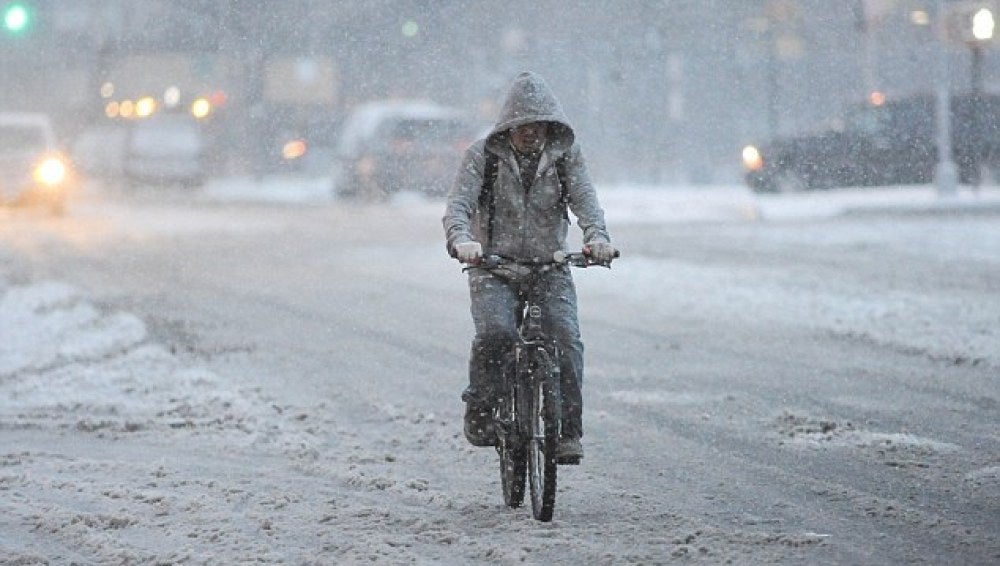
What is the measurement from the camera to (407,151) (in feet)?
98.6

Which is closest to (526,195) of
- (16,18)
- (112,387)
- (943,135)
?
(112,387)

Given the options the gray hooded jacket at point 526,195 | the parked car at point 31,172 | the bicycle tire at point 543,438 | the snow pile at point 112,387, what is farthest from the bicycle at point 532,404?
the parked car at point 31,172

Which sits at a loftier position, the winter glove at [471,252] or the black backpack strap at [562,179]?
the black backpack strap at [562,179]

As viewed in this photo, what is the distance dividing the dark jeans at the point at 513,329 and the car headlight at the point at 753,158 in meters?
24.1

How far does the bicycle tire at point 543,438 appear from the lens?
19.7 ft

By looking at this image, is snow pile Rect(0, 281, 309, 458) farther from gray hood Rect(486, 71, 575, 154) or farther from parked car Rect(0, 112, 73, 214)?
parked car Rect(0, 112, 73, 214)

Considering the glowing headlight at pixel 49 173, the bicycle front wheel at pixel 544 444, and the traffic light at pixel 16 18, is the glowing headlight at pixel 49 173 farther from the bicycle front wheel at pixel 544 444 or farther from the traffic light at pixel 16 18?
the bicycle front wheel at pixel 544 444

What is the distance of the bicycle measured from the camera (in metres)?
6.05

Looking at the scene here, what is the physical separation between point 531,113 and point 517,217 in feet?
1.29

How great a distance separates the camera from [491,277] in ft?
20.8

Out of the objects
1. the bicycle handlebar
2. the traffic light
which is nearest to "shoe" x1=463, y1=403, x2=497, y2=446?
the bicycle handlebar

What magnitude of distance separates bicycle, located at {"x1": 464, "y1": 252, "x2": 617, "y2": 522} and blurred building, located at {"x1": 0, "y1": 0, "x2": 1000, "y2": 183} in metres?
33.5

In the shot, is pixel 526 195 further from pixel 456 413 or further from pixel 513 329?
pixel 456 413

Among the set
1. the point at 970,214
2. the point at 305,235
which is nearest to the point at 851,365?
the point at 305,235
